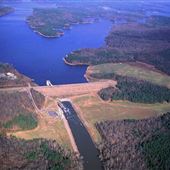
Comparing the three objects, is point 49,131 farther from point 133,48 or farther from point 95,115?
point 133,48

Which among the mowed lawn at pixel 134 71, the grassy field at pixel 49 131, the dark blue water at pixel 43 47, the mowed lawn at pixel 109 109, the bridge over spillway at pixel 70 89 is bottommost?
the dark blue water at pixel 43 47

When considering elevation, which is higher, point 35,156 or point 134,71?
point 35,156

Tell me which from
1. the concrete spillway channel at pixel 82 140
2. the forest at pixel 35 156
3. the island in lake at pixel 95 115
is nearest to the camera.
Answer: the forest at pixel 35 156

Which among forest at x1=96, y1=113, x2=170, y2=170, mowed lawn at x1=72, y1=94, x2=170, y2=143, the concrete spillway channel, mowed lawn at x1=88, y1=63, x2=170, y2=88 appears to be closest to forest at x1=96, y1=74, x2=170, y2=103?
mowed lawn at x1=72, y1=94, x2=170, y2=143

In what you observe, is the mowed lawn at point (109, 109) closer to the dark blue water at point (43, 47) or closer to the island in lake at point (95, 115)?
the island in lake at point (95, 115)

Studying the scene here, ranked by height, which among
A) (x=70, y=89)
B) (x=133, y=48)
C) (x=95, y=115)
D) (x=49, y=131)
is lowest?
(x=133, y=48)

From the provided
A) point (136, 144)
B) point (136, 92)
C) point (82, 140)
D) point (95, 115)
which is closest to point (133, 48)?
point (136, 92)

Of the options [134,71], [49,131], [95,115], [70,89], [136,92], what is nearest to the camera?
[49,131]

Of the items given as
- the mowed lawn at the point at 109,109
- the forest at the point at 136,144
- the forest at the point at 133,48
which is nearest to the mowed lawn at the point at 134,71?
the forest at the point at 133,48
